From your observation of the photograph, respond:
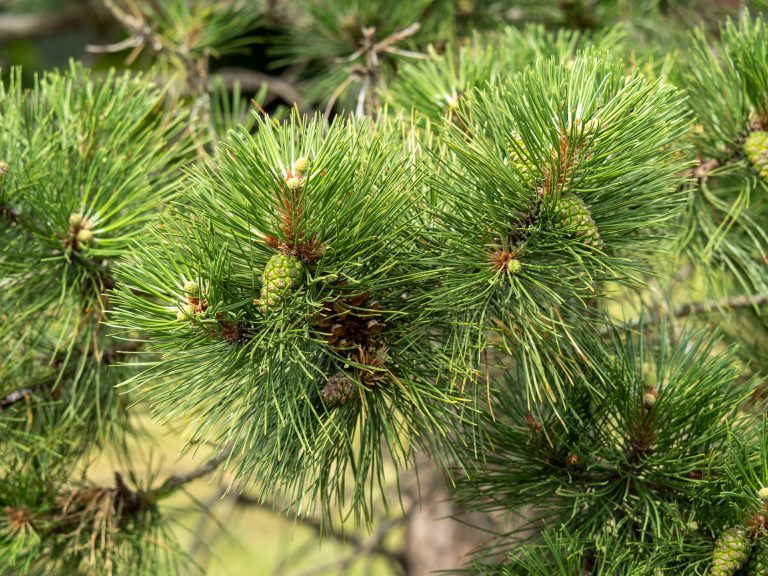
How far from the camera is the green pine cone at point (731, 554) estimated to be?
1.98 ft

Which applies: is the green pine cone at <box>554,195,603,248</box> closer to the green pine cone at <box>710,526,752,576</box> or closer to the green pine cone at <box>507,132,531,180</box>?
the green pine cone at <box>507,132,531,180</box>

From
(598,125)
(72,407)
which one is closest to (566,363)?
(598,125)

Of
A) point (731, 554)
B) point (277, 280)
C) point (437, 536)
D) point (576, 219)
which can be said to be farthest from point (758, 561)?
point (437, 536)

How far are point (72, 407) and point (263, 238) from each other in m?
0.36

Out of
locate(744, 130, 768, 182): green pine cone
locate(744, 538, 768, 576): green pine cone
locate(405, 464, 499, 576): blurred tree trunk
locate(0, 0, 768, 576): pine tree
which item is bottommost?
locate(405, 464, 499, 576): blurred tree trunk

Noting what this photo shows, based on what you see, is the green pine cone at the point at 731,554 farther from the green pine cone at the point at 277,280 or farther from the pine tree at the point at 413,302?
the green pine cone at the point at 277,280

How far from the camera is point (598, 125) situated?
574 mm

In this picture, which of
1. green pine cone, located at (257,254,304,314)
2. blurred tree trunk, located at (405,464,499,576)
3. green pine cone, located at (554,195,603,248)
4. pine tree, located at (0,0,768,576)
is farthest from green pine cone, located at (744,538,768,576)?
blurred tree trunk, located at (405,464,499,576)

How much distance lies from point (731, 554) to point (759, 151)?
1.19 ft

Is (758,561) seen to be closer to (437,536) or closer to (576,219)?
(576,219)

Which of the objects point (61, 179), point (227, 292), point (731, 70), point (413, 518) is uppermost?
point (731, 70)

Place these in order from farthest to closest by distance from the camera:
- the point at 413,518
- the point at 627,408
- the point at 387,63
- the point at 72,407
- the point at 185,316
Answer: the point at 413,518 < the point at 387,63 < the point at 72,407 < the point at 627,408 < the point at 185,316

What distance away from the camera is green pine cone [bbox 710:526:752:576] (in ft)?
1.98

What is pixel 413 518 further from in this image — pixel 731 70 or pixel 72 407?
pixel 731 70
